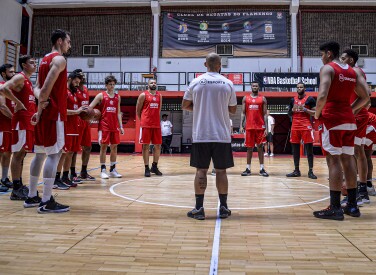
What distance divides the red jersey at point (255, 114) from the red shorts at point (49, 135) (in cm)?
443

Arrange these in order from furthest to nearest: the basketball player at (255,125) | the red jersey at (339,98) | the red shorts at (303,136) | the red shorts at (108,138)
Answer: the basketball player at (255,125) → the red shorts at (303,136) → the red shorts at (108,138) → the red jersey at (339,98)

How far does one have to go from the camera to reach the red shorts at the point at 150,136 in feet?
21.4

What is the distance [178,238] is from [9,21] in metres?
20.1

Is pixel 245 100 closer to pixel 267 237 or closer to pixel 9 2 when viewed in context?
pixel 267 237

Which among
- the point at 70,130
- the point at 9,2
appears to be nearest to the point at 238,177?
the point at 70,130

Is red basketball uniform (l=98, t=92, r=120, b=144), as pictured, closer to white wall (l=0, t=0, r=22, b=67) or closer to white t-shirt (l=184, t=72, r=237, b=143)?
white t-shirt (l=184, t=72, r=237, b=143)

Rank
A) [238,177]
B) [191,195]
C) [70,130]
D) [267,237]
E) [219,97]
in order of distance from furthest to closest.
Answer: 1. [238,177]
2. [70,130]
3. [191,195]
4. [219,97]
5. [267,237]

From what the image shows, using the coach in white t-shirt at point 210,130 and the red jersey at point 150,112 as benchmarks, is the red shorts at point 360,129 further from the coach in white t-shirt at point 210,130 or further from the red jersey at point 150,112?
the red jersey at point 150,112

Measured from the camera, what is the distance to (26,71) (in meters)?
4.25

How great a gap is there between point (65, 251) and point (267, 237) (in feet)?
5.20

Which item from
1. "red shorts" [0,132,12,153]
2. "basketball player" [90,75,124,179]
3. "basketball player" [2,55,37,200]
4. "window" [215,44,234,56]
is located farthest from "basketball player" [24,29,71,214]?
"window" [215,44,234,56]

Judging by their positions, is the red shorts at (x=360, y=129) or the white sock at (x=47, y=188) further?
the red shorts at (x=360, y=129)

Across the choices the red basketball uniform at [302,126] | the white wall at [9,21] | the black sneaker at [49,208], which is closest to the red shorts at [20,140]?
the black sneaker at [49,208]

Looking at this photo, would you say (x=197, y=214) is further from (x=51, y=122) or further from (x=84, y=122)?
(x=84, y=122)
